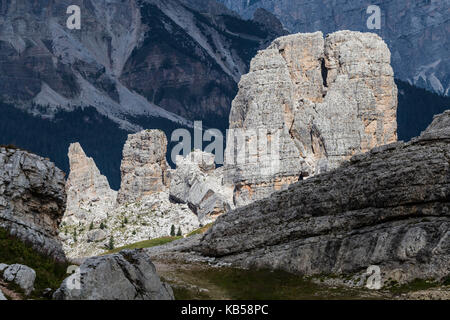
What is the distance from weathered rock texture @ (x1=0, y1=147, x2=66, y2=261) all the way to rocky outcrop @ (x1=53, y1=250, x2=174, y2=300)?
725cm

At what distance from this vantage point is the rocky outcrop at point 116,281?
4388cm

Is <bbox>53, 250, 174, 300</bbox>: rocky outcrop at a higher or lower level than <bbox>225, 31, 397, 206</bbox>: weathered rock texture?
lower

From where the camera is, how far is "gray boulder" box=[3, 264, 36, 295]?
145 feet

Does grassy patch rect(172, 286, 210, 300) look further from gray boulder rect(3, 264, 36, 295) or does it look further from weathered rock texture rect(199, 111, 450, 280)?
weathered rock texture rect(199, 111, 450, 280)

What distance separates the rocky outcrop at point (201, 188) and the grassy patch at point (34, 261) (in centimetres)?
12209

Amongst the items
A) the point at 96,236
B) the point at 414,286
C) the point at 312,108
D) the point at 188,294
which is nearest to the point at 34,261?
the point at 188,294

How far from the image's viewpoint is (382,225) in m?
66.9

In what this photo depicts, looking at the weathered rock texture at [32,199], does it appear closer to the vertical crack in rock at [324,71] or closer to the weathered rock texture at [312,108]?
the weathered rock texture at [312,108]

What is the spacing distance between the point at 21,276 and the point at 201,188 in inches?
5517

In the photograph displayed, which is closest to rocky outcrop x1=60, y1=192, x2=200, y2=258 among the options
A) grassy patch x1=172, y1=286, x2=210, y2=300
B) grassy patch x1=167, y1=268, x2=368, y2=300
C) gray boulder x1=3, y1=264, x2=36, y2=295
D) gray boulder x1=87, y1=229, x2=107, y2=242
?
gray boulder x1=87, y1=229, x2=107, y2=242

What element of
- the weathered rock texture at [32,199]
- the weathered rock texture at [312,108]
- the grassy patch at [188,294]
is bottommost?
the grassy patch at [188,294]

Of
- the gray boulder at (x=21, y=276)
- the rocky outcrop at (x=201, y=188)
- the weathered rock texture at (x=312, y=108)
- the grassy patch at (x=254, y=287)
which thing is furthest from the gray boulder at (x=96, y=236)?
the gray boulder at (x=21, y=276)
